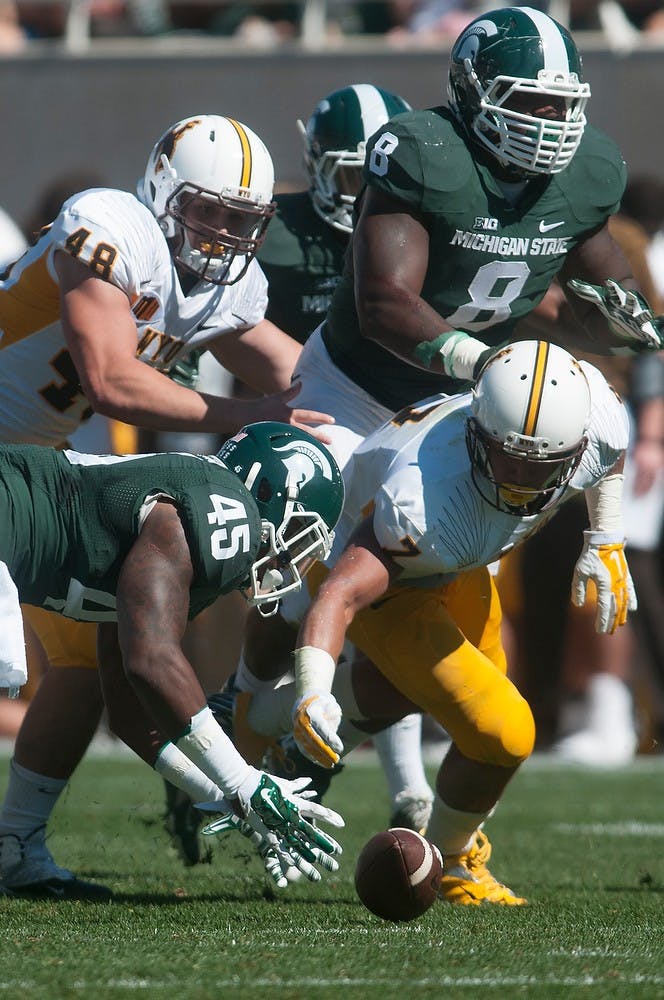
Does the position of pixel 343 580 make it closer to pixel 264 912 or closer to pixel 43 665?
pixel 264 912

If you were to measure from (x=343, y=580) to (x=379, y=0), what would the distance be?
6.35m

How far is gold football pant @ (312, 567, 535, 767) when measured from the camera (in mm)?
3955

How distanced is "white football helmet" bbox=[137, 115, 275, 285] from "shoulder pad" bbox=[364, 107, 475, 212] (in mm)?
313

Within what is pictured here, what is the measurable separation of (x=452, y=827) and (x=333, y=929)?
729mm

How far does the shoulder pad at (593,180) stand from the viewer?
4.39 m

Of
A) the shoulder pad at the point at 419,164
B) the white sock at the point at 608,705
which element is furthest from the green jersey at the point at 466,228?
the white sock at the point at 608,705

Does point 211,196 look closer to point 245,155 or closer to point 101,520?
point 245,155

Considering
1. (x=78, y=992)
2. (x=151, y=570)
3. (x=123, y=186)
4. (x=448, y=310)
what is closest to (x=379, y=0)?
(x=123, y=186)

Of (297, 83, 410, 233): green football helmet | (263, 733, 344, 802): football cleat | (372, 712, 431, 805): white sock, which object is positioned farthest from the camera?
(297, 83, 410, 233): green football helmet

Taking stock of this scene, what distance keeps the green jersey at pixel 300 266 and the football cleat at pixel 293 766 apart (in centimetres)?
131

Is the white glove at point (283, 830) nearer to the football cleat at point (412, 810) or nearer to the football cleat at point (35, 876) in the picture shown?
the football cleat at point (35, 876)

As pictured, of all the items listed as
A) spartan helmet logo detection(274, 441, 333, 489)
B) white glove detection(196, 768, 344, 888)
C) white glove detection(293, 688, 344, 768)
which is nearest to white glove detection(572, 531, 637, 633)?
spartan helmet logo detection(274, 441, 333, 489)

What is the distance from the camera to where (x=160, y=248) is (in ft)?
13.9

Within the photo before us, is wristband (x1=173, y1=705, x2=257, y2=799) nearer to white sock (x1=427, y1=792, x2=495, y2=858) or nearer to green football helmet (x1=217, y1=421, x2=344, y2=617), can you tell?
green football helmet (x1=217, y1=421, x2=344, y2=617)
